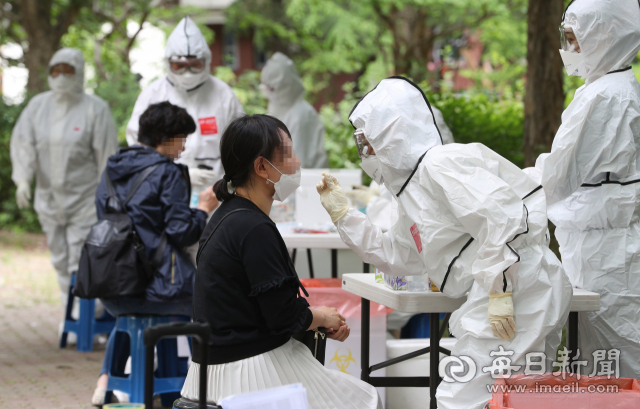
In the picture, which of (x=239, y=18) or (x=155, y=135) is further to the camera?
(x=239, y=18)

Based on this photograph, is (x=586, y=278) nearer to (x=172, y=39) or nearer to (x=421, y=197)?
(x=421, y=197)

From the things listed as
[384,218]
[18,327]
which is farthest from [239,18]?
[384,218]

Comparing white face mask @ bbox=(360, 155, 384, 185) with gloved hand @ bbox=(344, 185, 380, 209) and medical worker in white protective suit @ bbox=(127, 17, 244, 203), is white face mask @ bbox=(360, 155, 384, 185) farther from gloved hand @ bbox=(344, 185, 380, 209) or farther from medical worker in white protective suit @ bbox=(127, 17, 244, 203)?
medical worker in white protective suit @ bbox=(127, 17, 244, 203)

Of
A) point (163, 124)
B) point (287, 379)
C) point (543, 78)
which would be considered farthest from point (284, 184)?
point (543, 78)

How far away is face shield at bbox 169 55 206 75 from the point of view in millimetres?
5109

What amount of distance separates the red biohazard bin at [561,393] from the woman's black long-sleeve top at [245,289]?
26.8 inches

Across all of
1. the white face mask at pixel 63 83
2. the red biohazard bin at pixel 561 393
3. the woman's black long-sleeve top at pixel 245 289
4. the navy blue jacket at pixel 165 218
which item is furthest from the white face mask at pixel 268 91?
the red biohazard bin at pixel 561 393

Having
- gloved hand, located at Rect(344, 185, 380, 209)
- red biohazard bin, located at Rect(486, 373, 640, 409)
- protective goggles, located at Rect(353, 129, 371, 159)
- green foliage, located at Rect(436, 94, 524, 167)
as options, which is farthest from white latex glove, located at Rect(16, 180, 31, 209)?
red biohazard bin, located at Rect(486, 373, 640, 409)

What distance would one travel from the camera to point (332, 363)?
3.67 meters

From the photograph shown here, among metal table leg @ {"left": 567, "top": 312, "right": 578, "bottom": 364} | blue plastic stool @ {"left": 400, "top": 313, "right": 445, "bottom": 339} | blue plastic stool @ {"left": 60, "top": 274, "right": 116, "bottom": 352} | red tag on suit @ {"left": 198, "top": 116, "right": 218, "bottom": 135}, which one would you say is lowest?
blue plastic stool @ {"left": 60, "top": 274, "right": 116, "bottom": 352}

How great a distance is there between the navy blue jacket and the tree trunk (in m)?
3.11

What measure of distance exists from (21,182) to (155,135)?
93.8 inches

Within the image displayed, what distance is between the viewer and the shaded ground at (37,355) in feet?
14.2

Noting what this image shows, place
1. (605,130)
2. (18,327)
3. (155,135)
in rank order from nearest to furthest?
(605,130)
(155,135)
(18,327)
